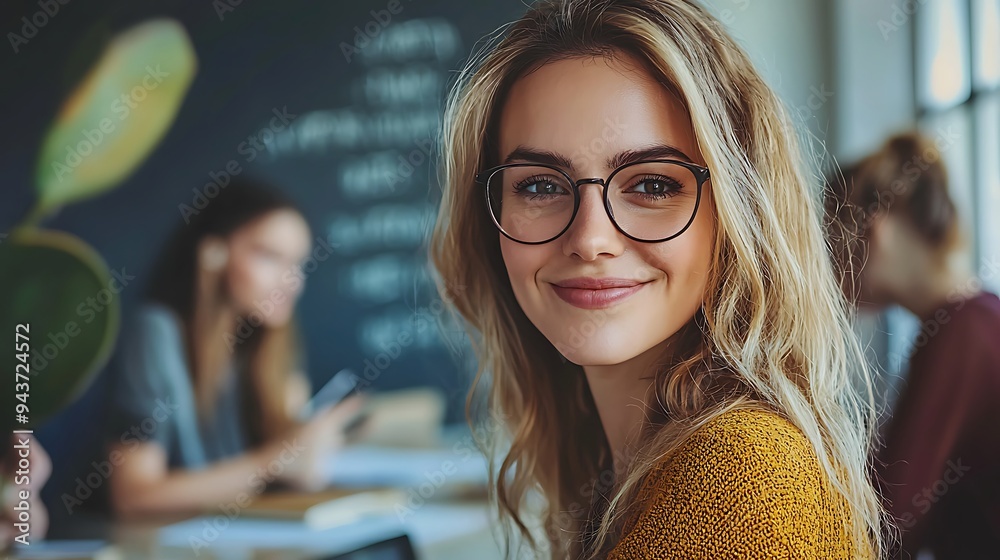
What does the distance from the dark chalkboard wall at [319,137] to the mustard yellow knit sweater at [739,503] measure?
169 cm

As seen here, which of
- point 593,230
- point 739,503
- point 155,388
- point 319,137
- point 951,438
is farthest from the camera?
point 319,137

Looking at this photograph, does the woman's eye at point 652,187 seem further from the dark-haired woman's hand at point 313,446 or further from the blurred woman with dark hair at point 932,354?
the dark-haired woman's hand at point 313,446

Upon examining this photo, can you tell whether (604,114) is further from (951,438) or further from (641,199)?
(951,438)

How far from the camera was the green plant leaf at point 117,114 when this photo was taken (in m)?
2.34

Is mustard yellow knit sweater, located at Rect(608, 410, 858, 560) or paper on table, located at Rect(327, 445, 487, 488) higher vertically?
mustard yellow knit sweater, located at Rect(608, 410, 858, 560)

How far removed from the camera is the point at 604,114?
0.85 metres

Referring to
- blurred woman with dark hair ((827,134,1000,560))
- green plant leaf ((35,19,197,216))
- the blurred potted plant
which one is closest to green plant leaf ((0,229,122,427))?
the blurred potted plant

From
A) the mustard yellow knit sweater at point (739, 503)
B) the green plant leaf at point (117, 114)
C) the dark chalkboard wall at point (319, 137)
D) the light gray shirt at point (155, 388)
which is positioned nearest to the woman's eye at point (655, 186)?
the mustard yellow knit sweater at point (739, 503)

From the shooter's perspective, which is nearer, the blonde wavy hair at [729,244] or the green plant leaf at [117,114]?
the blonde wavy hair at [729,244]

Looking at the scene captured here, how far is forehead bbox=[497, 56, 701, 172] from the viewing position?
85cm

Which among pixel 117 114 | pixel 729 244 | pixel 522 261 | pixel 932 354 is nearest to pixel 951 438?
pixel 932 354

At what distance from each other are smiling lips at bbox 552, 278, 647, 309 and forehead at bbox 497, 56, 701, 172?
12 centimetres

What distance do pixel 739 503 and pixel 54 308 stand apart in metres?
2.26

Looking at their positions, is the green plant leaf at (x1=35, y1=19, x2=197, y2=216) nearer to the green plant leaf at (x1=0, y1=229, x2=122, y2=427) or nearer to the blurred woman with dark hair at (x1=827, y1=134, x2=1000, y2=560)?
the green plant leaf at (x1=0, y1=229, x2=122, y2=427)
